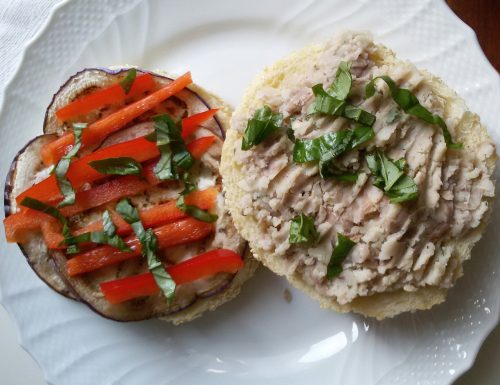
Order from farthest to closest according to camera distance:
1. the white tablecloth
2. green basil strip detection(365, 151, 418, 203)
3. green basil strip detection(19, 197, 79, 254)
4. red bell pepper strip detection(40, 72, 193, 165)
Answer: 1. the white tablecloth
2. red bell pepper strip detection(40, 72, 193, 165)
3. green basil strip detection(19, 197, 79, 254)
4. green basil strip detection(365, 151, 418, 203)

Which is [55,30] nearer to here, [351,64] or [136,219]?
[136,219]

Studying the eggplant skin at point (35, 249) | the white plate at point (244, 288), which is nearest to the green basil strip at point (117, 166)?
the eggplant skin at point (35, 249)

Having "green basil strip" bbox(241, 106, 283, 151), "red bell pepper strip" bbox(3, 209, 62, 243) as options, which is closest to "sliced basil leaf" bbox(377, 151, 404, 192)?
"green basil strip" bbox(241, 106, 283, 151)

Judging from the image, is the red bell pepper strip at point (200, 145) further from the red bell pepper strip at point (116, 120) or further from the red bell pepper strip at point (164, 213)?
the red bell pepper strip at point (116, 120)

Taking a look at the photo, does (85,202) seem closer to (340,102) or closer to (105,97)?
(105,97)

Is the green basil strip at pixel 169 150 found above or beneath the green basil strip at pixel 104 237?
above

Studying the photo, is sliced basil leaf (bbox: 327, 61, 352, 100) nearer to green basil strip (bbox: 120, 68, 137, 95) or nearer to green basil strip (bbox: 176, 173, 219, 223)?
green basil strip (bbox: 176, 173, 219, 223)

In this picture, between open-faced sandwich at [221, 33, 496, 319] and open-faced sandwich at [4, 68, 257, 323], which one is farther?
open-faced sandwich at [4, 68, 257, 323]
